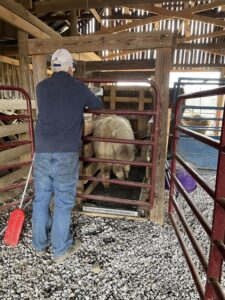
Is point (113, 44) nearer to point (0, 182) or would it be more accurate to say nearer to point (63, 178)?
point (63, 178)

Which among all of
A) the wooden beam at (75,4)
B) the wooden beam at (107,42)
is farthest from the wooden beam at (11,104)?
the wooden beam at (75,4)

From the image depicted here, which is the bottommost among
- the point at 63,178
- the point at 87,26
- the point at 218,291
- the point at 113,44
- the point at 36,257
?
the point at 36,257

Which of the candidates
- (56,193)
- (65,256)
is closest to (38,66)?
(56,193)

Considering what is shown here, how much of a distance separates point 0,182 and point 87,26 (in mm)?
10247

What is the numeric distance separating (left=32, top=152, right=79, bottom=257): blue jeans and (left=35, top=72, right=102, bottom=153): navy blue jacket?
0.35 ft

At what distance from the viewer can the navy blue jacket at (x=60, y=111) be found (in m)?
2.15

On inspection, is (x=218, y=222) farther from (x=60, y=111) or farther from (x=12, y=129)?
(x=12, y=129)

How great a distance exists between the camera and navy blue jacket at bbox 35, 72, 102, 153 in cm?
215

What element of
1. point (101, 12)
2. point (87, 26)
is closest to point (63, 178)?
point (101, 12)

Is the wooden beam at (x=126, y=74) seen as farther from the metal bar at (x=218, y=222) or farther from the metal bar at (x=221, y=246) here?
the metal bar at (x=221, y=246)

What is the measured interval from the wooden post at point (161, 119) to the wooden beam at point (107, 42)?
0.39 feet

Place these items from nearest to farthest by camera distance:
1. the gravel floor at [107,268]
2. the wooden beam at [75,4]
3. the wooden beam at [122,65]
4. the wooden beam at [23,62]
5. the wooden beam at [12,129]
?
the gravel floor at [107,268] < the wooden beam at [12,129] < the wooden beam at [23,62] < the wooden beam at [122,65] < the wooden beam at [75,4]

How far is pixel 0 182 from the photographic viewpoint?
3902mm

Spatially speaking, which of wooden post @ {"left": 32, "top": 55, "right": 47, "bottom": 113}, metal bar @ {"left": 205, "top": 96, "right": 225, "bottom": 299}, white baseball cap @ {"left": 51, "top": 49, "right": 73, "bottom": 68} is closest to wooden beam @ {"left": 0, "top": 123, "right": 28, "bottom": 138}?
wooden post @ {"left": 32, "top": 55, "right": 47, "bottom": 113}
